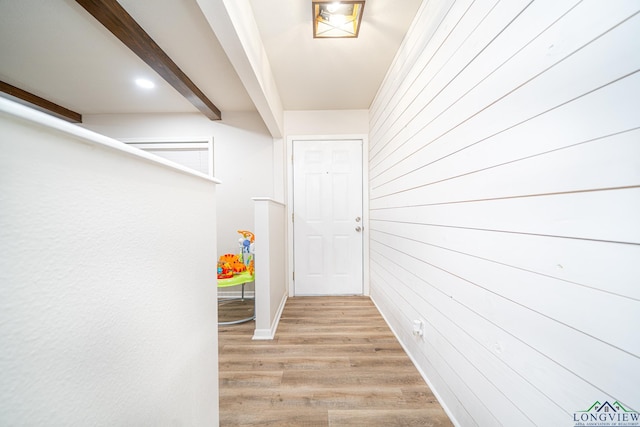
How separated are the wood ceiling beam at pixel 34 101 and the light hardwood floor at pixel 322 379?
3.11 metres

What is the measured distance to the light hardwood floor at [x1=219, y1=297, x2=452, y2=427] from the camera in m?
1.17

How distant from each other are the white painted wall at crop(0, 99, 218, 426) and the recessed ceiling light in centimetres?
223

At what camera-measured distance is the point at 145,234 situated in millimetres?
595

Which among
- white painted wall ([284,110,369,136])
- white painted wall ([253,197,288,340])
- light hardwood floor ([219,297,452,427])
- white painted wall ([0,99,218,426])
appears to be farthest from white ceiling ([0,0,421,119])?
light hardwood floor ([219,297,452,427])

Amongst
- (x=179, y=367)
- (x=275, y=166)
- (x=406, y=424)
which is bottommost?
(x=406, y=424)

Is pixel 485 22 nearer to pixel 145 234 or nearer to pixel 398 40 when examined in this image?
pixel 398 40

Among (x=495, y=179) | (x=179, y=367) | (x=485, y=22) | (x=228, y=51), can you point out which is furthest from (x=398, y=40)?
(x=179, y=367)

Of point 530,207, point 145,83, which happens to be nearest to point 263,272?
point 530,207

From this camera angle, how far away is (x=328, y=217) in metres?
2.91

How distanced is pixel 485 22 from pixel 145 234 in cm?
138

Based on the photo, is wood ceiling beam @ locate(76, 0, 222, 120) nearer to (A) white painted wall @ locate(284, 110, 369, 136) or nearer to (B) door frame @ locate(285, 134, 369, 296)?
(A) white painted wall @ locate(284, 110, 369, 136)

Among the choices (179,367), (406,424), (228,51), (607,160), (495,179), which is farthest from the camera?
(228,51)

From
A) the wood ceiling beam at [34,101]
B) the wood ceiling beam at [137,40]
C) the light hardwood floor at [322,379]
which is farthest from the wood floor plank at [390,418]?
the wood ceiling beam at [34,101]

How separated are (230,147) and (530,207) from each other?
2.98 meters
